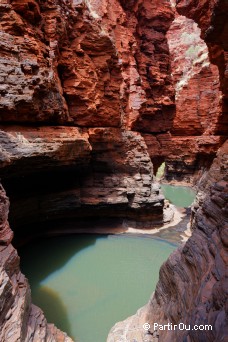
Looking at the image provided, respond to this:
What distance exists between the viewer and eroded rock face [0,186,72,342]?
146 inches

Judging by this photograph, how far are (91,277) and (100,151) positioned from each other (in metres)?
5.22

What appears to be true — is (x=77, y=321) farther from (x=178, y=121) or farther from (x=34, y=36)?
(x=178, y=121)

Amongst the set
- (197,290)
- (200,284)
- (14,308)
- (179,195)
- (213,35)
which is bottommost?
(179,195)

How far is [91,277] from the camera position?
26.5 ft

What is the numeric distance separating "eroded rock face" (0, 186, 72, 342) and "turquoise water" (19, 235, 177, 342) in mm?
1294

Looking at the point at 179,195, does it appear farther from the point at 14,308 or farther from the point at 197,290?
the point at 14,308

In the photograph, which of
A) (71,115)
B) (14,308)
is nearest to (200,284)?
(14,308)

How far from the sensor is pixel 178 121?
25812 millimetres

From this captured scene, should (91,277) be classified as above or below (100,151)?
below

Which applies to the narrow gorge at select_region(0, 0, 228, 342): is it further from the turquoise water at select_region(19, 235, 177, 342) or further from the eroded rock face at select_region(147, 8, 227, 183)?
the eroded rock face at select_region(147, 8, 227, 183)

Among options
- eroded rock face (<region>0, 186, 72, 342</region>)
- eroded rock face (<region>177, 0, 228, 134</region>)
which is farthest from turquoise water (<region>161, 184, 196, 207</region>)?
eroded rock face (<region>0, 186, 72, 342</region>)

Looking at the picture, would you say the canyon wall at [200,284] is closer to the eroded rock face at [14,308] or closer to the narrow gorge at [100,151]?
the narrow gorge at [100,151]

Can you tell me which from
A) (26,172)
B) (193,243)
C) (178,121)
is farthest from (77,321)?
(178,121)

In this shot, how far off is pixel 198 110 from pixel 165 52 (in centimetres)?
1022
